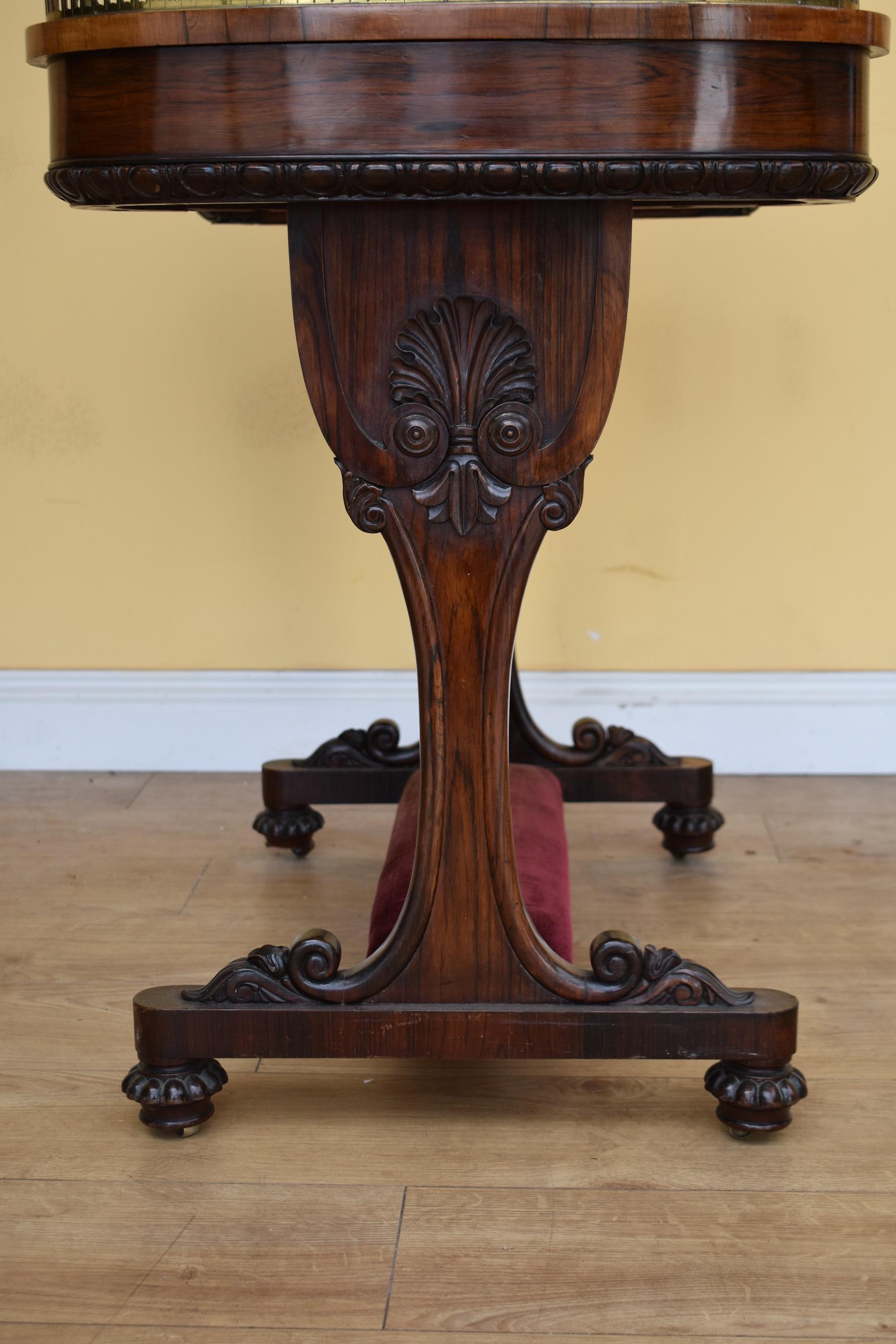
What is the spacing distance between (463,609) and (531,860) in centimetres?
34

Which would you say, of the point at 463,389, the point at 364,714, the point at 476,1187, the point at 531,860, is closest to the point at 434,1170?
the point at 476,1187

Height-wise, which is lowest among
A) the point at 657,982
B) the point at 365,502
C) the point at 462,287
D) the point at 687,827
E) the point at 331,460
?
the point at 687,827

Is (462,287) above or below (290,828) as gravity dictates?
above

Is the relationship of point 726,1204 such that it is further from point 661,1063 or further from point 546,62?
point 546,62

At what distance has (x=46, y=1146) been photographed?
1.17 metres

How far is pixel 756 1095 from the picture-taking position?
1.16 metres

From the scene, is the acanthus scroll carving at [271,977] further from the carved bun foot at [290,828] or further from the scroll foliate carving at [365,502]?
the carved bun foot at [290,828]

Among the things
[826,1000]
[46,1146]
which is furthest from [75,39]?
[826,1000]

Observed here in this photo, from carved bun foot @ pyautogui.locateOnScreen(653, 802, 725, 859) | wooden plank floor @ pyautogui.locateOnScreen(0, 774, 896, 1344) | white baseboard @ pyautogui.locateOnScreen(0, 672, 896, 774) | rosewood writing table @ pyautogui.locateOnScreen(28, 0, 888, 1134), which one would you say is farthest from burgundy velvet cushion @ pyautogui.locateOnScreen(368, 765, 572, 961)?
white baseboard @ pyautogui.locateOnScreen(0, 672, 896, 774)

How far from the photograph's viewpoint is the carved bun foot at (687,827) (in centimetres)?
186

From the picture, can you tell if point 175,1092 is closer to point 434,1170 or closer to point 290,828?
point 434,1170

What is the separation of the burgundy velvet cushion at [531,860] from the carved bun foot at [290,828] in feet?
0.86

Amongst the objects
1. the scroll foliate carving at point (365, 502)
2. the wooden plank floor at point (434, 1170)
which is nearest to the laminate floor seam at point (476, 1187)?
the wooden plank floor at point (434, 1170)

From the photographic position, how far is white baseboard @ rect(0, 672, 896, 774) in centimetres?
220
